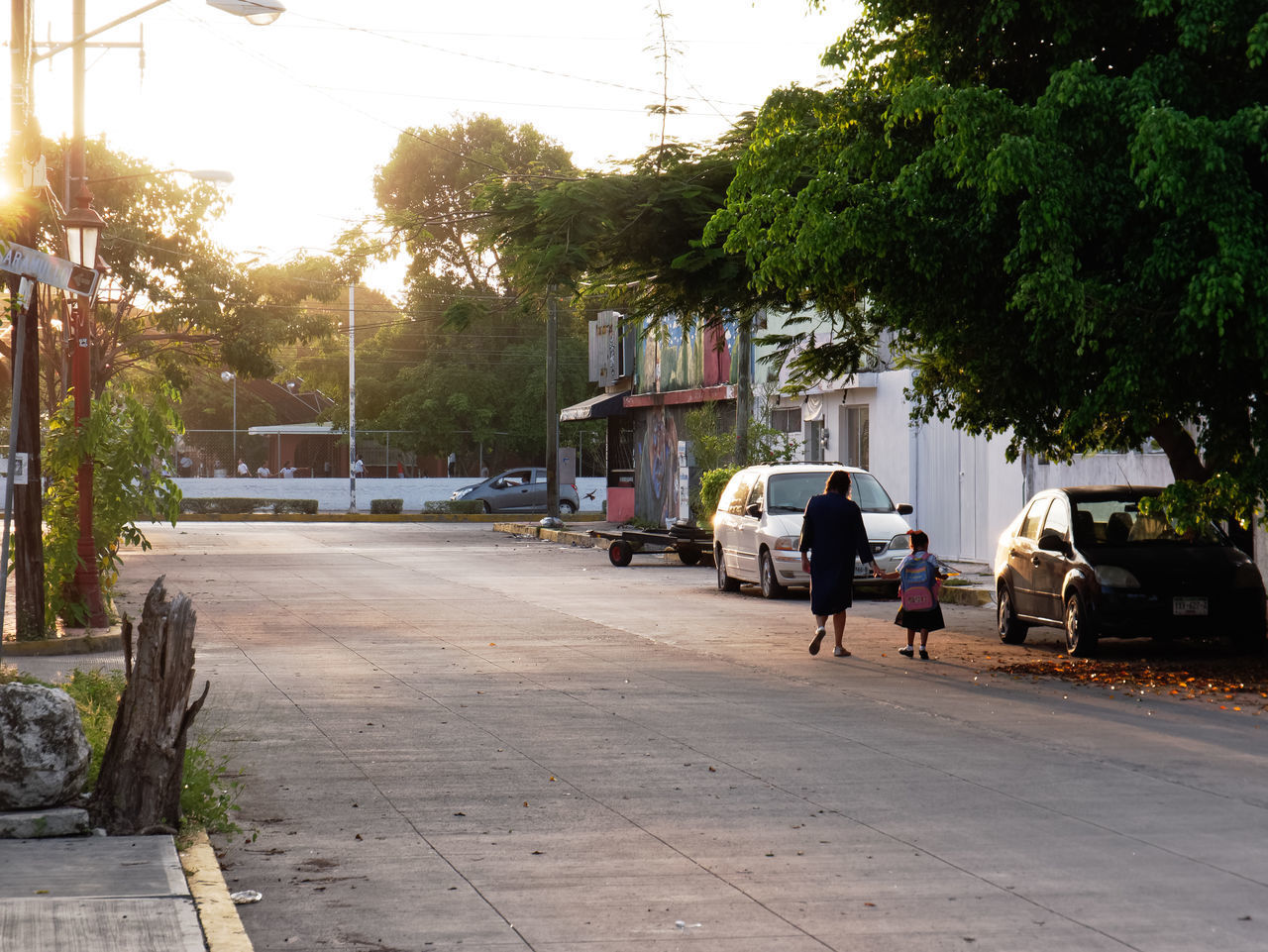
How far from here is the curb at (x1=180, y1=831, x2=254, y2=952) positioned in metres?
5.53

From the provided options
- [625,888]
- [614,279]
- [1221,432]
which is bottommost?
[625,888]

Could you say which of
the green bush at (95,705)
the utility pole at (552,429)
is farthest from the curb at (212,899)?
the utility pole at (552,429)

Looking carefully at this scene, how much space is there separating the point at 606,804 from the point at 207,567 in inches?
863

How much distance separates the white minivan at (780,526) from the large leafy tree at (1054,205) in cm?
792

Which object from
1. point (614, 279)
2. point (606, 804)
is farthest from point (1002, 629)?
point (606, 804)

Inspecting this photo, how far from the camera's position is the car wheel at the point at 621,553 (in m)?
30.1

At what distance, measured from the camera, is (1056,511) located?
15625 millimetres

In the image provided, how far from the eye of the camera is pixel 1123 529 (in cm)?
1509

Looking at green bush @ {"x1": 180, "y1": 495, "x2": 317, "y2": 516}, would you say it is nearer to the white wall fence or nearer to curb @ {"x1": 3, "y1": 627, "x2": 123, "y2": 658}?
the white wall fence

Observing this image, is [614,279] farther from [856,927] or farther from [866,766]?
[856,927]

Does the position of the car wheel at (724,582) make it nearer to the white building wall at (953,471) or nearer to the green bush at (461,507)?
the white building wall at (953,471)

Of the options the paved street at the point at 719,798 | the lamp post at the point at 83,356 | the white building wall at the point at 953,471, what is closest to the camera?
the paved street at the point at 719,798

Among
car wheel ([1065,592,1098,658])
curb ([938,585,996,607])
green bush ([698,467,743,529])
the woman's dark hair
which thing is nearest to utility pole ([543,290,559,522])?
green bush ([698,467,743,529])

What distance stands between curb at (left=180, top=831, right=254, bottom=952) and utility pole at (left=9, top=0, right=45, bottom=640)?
7825 mm
